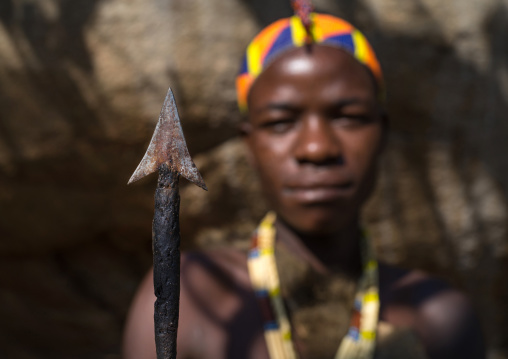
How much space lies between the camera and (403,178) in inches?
102

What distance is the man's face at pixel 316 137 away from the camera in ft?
4.40

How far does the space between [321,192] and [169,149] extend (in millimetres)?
581

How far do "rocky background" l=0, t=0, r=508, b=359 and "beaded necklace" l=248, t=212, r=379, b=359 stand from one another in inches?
43.1

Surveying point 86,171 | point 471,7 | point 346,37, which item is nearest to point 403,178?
point 471,7

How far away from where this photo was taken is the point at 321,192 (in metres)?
1.33

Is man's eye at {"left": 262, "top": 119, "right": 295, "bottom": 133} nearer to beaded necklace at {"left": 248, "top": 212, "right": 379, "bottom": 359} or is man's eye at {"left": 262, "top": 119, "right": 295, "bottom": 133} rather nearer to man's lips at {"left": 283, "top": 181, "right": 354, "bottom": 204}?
man's lips at {"left": 283, "top": 181, "right": 354, "bottom": 204}

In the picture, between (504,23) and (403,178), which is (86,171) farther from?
(504,23)

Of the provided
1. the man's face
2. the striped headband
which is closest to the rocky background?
the striped headband

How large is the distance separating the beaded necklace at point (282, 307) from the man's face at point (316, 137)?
0.11 m

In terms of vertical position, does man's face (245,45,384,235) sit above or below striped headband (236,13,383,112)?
below

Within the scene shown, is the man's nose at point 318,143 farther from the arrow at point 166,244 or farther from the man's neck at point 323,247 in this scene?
the arrow at point 166,244

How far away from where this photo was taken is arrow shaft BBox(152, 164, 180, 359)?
31.5 inches

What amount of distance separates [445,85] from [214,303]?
5.37 feet

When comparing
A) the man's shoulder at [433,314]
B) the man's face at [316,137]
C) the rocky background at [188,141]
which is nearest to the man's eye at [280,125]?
the man's face at [316,137]
